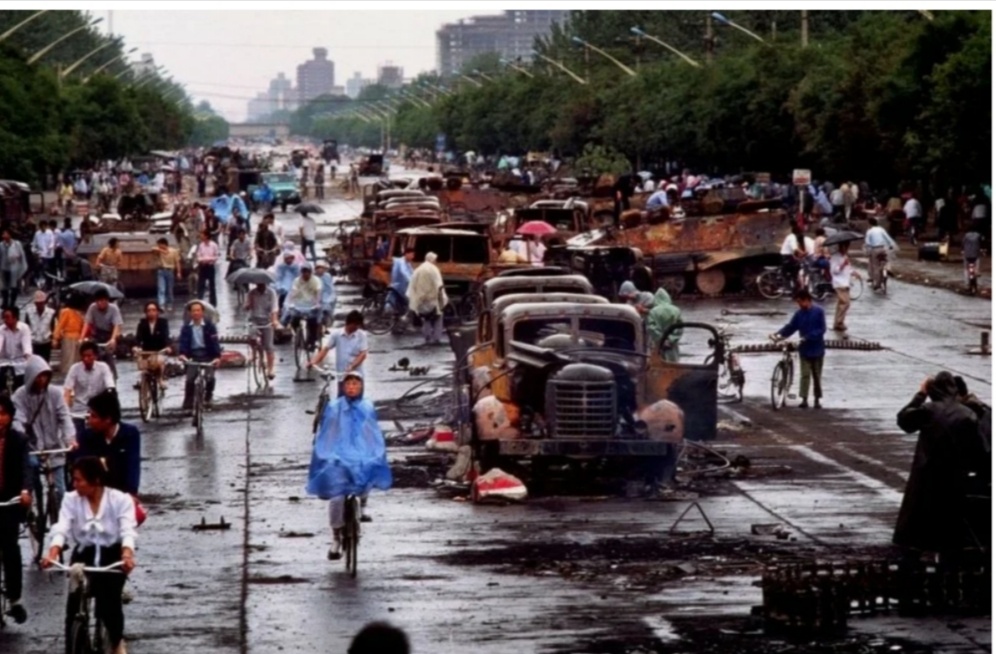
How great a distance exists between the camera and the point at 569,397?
79.5 ft

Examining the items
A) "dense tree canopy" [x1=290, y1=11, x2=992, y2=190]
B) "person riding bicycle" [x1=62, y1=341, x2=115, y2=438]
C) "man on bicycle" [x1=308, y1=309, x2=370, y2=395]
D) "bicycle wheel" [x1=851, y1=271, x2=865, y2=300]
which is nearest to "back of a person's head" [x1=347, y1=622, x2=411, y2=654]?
"person riding bicycle" [x1=62, y1=341, x2=115, y2=438]

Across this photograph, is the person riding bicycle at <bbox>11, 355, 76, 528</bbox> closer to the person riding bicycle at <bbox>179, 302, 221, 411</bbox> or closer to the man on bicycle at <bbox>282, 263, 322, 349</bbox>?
the person riding bicycle at <bbox>179, 302, 221, 411</bbox>

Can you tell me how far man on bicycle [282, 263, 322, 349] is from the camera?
120 feet

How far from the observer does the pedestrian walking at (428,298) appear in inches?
1659

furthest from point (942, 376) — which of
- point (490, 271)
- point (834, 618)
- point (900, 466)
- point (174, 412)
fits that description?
point (490, 271)

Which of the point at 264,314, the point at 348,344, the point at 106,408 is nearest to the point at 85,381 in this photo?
the point at 348,344

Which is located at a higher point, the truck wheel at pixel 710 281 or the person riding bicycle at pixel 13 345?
the person riding bicycle at pixel 13 345

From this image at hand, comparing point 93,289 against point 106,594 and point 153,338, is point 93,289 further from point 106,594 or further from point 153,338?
point 106,594

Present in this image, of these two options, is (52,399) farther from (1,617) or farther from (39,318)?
(39,318)

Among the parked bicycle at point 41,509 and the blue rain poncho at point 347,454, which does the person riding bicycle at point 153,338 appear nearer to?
the parked bicycle at point 41,509

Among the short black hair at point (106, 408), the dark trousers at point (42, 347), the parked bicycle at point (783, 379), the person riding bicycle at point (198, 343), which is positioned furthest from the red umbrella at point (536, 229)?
the short black hair at point (106, 408)

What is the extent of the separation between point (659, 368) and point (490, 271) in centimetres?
2035

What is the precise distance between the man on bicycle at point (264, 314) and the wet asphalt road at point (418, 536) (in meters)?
0.59

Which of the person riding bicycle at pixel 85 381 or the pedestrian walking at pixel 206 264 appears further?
the pedestrian walking at pixel 206 264
